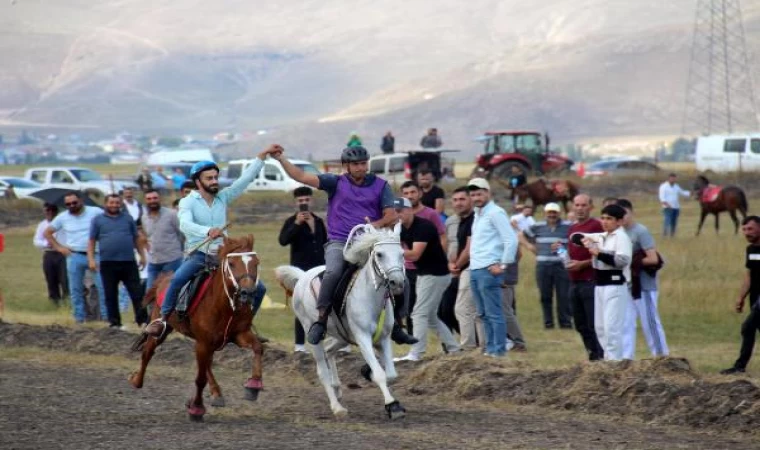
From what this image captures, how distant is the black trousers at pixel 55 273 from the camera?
24469 mm

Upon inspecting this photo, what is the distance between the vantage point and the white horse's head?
12383mm

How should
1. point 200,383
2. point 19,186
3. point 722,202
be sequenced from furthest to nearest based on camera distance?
point 19,186 < point 722,202 < point 200,383

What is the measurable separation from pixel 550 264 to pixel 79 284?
6.57 meters

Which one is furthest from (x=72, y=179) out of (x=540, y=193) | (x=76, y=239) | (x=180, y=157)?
(x=76, y=239)

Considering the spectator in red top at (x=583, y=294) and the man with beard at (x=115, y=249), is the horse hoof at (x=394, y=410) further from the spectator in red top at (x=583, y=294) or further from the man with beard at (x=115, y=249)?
the man with beard at (x=115, y=249)

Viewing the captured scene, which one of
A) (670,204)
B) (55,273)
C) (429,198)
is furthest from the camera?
(670,204)

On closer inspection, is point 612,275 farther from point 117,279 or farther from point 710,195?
point 710,195

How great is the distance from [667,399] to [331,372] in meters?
2.94

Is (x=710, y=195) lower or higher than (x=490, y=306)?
lower

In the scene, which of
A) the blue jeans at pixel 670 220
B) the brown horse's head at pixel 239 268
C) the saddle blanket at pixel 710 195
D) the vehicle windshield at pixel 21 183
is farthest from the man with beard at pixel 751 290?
the vehicle windshield at pixel 21 183

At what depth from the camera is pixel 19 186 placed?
59.5 meters

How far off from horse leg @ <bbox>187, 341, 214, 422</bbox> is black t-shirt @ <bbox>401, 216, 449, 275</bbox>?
4180mm

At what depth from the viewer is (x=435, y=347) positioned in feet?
62.3

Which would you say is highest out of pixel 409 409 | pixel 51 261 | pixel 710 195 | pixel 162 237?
pixel 162 237
